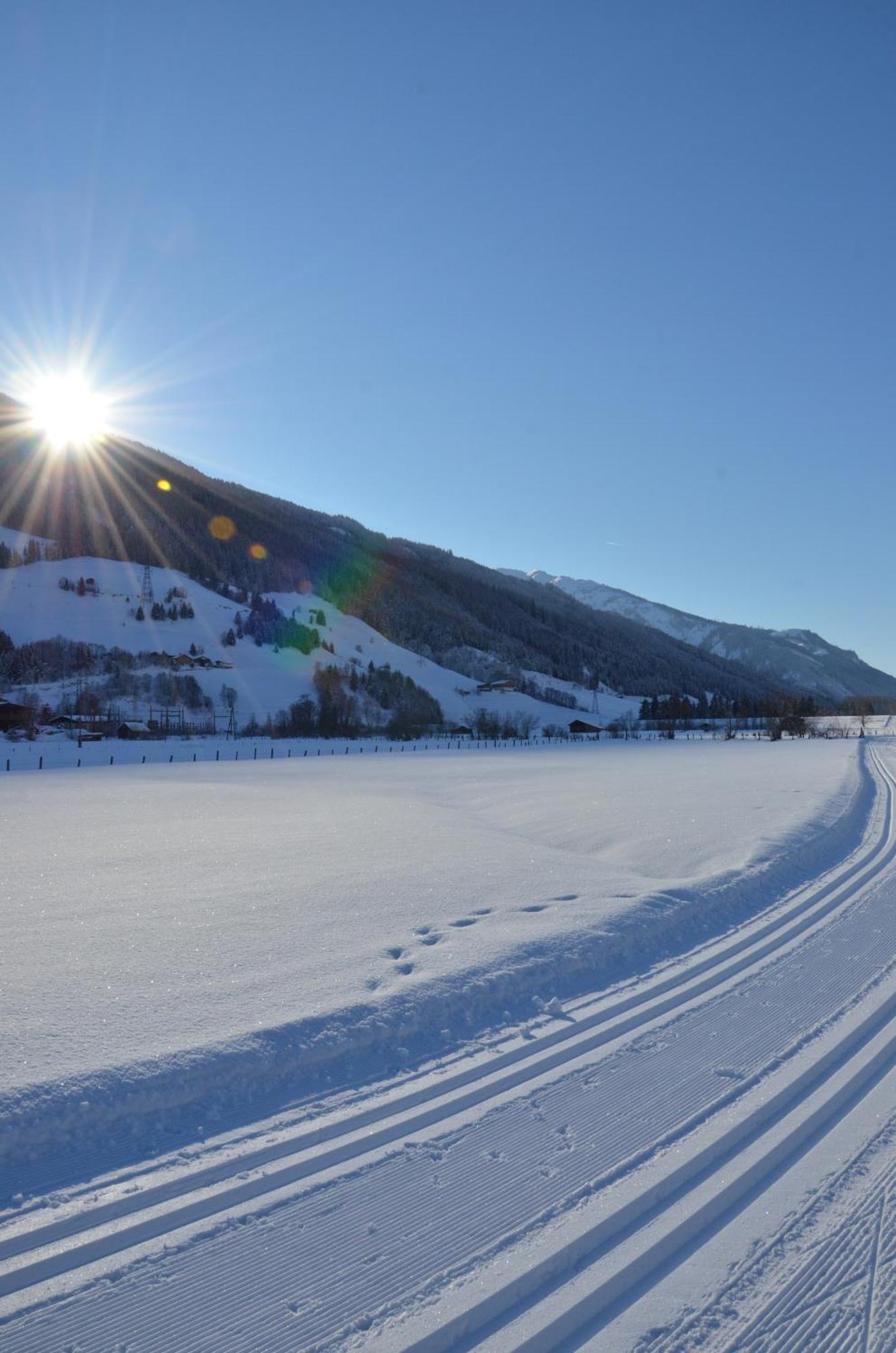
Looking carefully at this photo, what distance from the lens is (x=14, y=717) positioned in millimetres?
74500

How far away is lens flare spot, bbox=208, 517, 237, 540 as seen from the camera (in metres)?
190

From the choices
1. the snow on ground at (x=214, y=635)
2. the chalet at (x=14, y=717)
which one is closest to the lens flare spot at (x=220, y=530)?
the snow on ground at (x=214, y=635)

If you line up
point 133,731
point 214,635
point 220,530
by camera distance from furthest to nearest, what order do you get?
point 220,530 → point 214,635 → point 133,731

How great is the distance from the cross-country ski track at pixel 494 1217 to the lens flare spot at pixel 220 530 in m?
194

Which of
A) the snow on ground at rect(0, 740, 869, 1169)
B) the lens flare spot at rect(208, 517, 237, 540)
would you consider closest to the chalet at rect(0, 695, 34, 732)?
the snow on ground at rect(0, 740, 869, 1169)

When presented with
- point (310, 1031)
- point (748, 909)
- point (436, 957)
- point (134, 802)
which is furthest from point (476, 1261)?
point (134, 802)

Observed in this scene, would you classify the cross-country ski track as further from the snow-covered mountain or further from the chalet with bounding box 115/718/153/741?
the snow-covered mountain

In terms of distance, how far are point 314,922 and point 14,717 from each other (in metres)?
76.5

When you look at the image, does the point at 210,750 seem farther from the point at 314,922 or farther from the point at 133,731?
the point at 314,922

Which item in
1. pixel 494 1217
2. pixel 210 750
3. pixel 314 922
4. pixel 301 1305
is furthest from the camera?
pixel 210 750

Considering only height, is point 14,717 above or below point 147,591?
below

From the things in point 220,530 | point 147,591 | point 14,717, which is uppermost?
point 220,530

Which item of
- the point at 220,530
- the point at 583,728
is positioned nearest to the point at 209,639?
the point at 583,728

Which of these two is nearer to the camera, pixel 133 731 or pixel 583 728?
pixel 133 731
